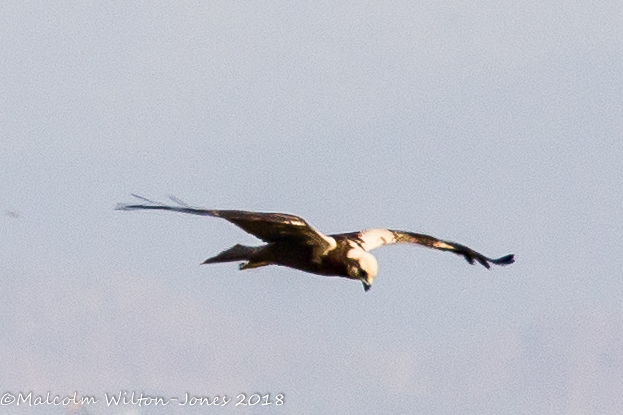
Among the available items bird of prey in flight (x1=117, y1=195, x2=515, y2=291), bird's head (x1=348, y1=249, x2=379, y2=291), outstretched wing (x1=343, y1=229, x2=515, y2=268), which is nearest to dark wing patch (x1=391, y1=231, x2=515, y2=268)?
outstretched wing (x1=343, y1=229, x2=515, y2=268)

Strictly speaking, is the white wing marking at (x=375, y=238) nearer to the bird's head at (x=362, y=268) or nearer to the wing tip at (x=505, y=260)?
the bird's head at (x=362, y=268)

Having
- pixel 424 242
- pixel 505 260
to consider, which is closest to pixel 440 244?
pixel 424 242

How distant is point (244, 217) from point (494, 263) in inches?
164

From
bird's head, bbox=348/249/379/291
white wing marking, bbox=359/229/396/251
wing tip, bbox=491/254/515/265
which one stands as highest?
white wing marking, bbox=359/229/396/251

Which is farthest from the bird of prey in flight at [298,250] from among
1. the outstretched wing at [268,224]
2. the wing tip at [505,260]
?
the wing tip at [505,260]

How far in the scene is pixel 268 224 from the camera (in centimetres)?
1580

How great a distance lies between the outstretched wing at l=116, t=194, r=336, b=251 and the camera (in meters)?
14.2

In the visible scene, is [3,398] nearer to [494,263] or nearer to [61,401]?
[61,401]

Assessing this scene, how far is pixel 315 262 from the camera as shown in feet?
54.3

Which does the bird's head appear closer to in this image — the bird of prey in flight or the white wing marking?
the bird of prey in flight

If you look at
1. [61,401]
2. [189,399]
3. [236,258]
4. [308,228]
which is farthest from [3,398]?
[308,228]

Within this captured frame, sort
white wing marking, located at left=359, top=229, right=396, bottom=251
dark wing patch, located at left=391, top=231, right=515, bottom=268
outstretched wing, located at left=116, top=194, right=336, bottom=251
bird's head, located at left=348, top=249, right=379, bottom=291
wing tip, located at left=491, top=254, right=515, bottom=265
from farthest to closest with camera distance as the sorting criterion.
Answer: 1. dark wing patch, located at left=391, top=231, right=515, bottom=268
2. wing tip, located at left=491, top=254, right=515, bottom=265
3. white wing marking, located at left=359, top=229, right=396, bottom=251
4. bird's head, located at left=348, top=249, right=379, bottom=291
5. outstretched wing, located at left=116, top=194, right=336, bottom=251

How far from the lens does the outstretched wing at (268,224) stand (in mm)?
14227

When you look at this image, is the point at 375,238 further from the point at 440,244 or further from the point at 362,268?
the point at 362,268
